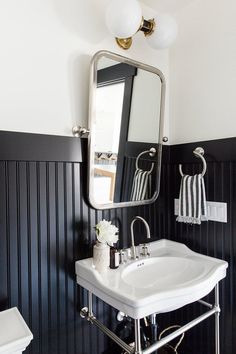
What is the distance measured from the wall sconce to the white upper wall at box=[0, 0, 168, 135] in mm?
159

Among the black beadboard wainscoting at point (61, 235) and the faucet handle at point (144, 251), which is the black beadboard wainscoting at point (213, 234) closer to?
the black beadboard wainscoting at point (61, 235)

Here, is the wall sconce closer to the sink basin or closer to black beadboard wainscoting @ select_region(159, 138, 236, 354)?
black beadboard wainscoting @ select_region(159, 138, 236, 354)

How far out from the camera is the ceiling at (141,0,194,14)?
159 centimetres

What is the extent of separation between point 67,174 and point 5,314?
67cm

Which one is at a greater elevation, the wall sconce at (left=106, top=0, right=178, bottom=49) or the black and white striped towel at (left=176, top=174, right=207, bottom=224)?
the wall sconce at (left=106, top=0, right=178, bottom=49)

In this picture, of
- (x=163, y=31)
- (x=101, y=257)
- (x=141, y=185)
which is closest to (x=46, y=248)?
(x=101, y=257)

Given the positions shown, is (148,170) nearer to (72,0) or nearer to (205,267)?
(205,267)

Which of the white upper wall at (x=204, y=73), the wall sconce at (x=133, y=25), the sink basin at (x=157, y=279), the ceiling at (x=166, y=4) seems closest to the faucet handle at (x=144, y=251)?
the sink basin at (x=157, y=279)

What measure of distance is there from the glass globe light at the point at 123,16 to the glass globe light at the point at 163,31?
0.16 metres

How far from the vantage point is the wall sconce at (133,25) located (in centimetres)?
124

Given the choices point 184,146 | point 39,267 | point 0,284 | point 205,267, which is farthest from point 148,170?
point 0,284

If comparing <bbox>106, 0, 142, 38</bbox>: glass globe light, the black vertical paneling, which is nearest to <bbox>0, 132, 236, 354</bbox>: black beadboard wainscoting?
the black vertical paneling

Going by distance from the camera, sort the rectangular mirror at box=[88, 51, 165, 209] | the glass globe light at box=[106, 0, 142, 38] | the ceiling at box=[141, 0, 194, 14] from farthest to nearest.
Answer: the ceiling at box=[141, 0, 194, 14], the rectangular mirror at box=[88, 51, 165, 209], the glass globe light at box=[106, 0, 142, 38]

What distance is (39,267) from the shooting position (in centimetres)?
121
